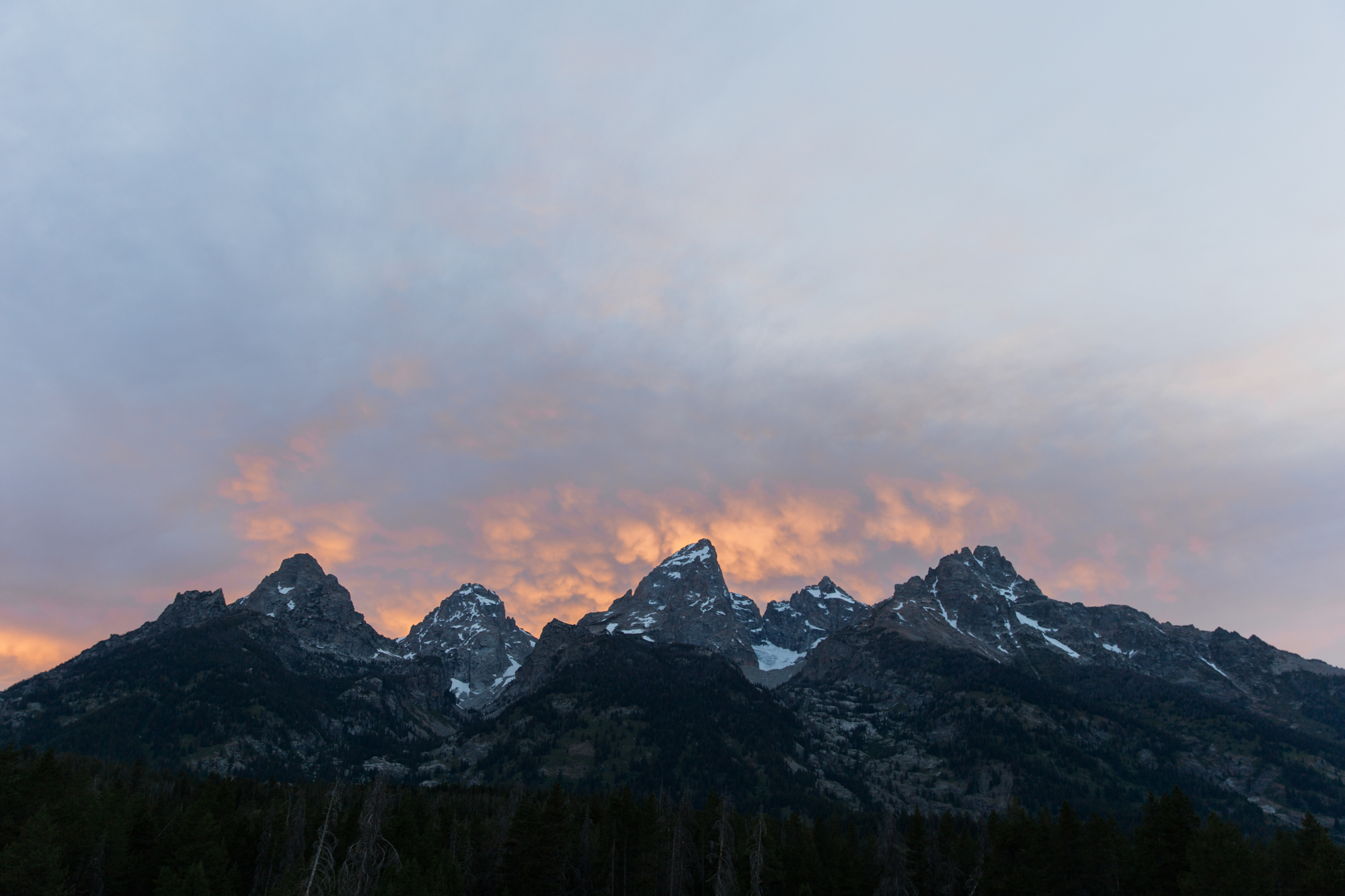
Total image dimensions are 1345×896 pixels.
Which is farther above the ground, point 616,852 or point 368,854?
point 368,854

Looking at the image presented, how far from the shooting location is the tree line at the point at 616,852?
8100 centimetres

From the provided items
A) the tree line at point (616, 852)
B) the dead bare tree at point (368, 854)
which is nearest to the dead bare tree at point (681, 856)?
the tree line at point (616, 852)

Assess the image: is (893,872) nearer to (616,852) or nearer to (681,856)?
(681,856)

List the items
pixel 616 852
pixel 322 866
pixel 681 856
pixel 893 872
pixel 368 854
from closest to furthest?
pixel 322 866, pixel 368 854, pixel 893 872, pixel 681 856, pixel 616 852

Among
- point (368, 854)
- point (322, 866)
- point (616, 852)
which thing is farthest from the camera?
point (616, 852)

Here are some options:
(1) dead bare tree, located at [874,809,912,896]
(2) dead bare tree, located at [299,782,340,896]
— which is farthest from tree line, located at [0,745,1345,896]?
(2) dead bare tree, located at [299,782,340,896]

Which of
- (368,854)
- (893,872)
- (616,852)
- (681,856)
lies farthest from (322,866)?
(616,852)

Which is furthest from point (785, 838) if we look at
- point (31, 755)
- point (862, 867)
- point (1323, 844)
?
point (31, 755)

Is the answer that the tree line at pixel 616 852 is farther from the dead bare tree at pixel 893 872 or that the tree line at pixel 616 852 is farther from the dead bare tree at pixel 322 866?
the dead bare tree at pixel 322 866

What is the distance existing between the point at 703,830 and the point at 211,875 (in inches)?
2634

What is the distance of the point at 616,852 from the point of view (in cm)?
12238

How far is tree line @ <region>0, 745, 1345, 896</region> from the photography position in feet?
266

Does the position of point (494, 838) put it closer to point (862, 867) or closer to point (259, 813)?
point (259, 813)

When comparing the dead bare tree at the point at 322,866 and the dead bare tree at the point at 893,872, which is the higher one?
the dead bare tree at the point at 322,866
